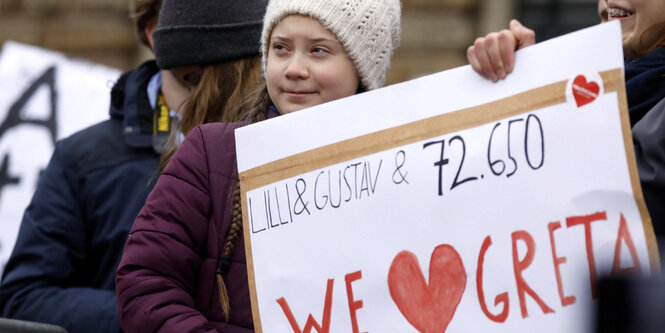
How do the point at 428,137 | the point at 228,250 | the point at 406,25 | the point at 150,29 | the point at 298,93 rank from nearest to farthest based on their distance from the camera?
the point at 428,137, the point at 228,250, the point at 298,93, the point at 150,29, the point at 406,25

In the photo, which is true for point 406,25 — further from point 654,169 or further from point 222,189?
point 654,169

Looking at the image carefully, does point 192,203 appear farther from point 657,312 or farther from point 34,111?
point 34,111

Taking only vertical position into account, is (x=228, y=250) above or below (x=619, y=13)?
below

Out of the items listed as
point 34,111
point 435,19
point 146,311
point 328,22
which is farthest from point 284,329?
point 435,19

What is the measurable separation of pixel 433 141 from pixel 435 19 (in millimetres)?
4783

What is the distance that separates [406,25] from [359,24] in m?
4.37

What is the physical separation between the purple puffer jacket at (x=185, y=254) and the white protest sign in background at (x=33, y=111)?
1.68m

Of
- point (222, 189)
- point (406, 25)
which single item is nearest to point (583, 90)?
point (222, 189)

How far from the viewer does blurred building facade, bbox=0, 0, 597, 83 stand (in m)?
5.95

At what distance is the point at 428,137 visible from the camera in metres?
1.75

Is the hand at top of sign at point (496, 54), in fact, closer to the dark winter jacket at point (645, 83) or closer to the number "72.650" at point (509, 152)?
the number "72.650" at point (509, 152)

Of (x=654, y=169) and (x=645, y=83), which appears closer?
(x=654, y=169)

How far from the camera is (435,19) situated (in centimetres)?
642

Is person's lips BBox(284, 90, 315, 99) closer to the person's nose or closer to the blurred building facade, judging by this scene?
the person's nose
